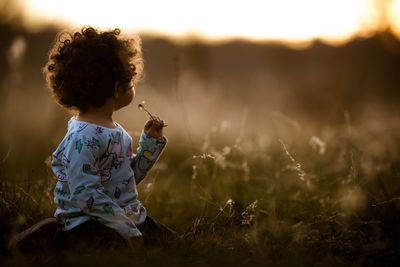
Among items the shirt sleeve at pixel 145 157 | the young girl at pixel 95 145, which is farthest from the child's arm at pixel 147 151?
the young girl at pixel 95 145

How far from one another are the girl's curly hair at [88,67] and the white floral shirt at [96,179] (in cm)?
16

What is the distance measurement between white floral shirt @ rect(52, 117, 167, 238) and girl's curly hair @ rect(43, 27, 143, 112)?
0.51ft

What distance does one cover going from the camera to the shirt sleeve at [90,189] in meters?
1.92

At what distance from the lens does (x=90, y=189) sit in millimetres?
1923

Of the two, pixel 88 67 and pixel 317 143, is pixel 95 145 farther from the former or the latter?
pixel 317 143

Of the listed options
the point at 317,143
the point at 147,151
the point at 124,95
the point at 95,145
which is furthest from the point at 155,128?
the point at 317,143

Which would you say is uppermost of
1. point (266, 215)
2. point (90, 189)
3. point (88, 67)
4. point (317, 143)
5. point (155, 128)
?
point (88, 67)

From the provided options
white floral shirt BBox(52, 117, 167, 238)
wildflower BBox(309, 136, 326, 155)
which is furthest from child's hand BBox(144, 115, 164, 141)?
wildflower BBox(309, 136, 326, 155)

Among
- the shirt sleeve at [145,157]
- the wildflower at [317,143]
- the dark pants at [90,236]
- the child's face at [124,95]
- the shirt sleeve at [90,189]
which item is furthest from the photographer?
the wildflower at [317,143]

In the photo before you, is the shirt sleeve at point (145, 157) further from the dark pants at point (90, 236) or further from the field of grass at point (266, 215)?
the dark pants at point (90, 236)

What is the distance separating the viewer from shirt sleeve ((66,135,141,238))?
6.31 feet

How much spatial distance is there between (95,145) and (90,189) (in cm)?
22

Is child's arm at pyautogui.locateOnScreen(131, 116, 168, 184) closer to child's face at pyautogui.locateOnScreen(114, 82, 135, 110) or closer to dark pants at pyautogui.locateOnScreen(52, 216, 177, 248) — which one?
child's face at pyautogui.locateOnScreen(114, 82, 135, 110)

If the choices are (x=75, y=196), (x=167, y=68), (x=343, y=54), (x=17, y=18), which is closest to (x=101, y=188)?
(x=75, y=196)
